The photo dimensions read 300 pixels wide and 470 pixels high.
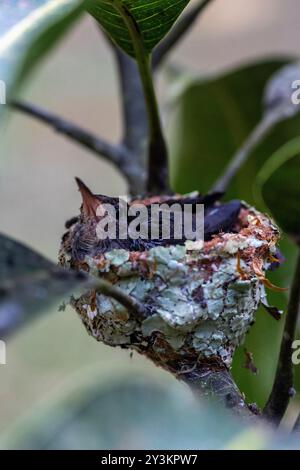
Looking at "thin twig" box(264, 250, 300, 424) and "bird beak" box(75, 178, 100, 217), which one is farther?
"bird beak" box(75, 178, 100, 217)

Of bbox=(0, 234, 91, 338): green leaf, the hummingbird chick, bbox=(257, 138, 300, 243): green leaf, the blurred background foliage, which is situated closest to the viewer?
bbox=(0, 234, 91, 338): green leaf

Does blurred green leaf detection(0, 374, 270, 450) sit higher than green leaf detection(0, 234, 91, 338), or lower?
lower

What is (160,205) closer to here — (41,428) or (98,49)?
(41,428)

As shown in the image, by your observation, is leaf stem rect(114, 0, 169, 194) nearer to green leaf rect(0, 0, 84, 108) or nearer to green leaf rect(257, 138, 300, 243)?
green leaf rect(0, 0, 84, 108)

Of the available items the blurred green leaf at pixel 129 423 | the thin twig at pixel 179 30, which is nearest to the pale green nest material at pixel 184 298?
the blurred green leaf at pixel 129 423

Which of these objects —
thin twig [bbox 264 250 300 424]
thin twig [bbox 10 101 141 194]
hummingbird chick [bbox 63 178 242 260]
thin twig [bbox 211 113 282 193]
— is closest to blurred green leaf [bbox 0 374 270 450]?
thin twig [bbox 264 250 300 424]

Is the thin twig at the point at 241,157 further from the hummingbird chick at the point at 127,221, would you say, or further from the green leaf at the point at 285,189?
the green leaf at the point at 285,189
